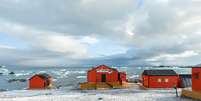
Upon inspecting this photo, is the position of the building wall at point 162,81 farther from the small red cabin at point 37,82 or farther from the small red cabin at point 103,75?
the small red cabin at point 37,82

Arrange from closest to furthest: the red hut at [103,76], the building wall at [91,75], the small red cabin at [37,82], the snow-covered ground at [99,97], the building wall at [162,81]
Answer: the snow-covered ground at [99,97]
the building wall at [162,81]
the red hut at [103,76]
the building wall at [91,75]
the small red cabin at [37,82]

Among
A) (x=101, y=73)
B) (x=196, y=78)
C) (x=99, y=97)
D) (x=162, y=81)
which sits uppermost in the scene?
(x=101, y=73)

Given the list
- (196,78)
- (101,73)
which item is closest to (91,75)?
(101,73)

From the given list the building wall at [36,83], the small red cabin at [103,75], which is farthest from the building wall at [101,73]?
the building wall at [36,83]

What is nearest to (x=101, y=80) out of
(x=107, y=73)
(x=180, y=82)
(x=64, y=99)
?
(x=107, y=73)

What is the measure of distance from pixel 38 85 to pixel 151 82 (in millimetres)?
20076

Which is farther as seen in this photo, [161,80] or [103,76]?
[103,76]

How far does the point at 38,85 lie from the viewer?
189 ft

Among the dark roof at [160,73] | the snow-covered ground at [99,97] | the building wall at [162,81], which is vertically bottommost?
the snow-covered ground at [99,97]

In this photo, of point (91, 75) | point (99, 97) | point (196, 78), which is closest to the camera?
Answer: point (196, 78)

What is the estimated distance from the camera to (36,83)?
5756cm

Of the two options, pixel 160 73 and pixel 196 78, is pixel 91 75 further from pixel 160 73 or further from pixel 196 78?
pixel 196 78

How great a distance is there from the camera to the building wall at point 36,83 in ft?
188

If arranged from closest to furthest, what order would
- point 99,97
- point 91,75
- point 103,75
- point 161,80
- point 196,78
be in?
1. point 196,78
2. point 99,97
3. point 161,80
4. point 103,75
5. point 91,75
